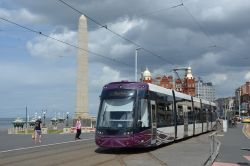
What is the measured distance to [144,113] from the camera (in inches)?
869

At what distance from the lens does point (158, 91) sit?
24703 mm

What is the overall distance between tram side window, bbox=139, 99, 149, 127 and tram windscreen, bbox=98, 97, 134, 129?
51cm

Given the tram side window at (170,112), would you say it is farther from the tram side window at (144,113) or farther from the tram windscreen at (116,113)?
the tram windscreen at (116,113)

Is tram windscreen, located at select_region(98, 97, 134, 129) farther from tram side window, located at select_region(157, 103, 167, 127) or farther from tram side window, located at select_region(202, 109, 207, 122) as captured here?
tram side window, located at select_region(202, 109, 207, 122)

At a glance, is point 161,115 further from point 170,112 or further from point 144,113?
point 144,113

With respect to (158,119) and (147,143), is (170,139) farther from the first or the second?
(147,143)

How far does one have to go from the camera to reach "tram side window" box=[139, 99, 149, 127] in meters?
21.7

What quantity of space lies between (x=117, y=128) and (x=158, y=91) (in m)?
4.34

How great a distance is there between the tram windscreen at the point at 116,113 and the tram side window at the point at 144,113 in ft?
1.68

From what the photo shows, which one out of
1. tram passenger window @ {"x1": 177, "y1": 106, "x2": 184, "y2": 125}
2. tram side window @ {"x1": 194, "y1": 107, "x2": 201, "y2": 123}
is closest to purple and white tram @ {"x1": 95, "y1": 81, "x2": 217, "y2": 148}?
tram passenger window @ {"x1": 177, "y1": 106, "x2": 184, "y2": 125}

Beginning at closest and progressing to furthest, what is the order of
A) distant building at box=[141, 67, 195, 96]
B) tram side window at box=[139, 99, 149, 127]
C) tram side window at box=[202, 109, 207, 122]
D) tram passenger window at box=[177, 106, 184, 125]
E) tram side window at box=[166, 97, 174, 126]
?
tram side window at box=[139, 99, 149, 127]
tram side window at box=[166, 97, 174, 126]
tram passenger window at box=[177, 106, 184, 125]
tram side window at box=[202, 109, 207, 122]
distant building at box=[141, 67, 195, 96]

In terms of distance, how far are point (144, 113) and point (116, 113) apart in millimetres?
1309

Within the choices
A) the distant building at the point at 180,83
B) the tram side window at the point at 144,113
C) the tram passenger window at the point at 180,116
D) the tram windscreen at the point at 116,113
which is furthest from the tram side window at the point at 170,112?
the distant building at the point at 180,83

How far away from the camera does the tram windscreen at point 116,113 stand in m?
21.3
